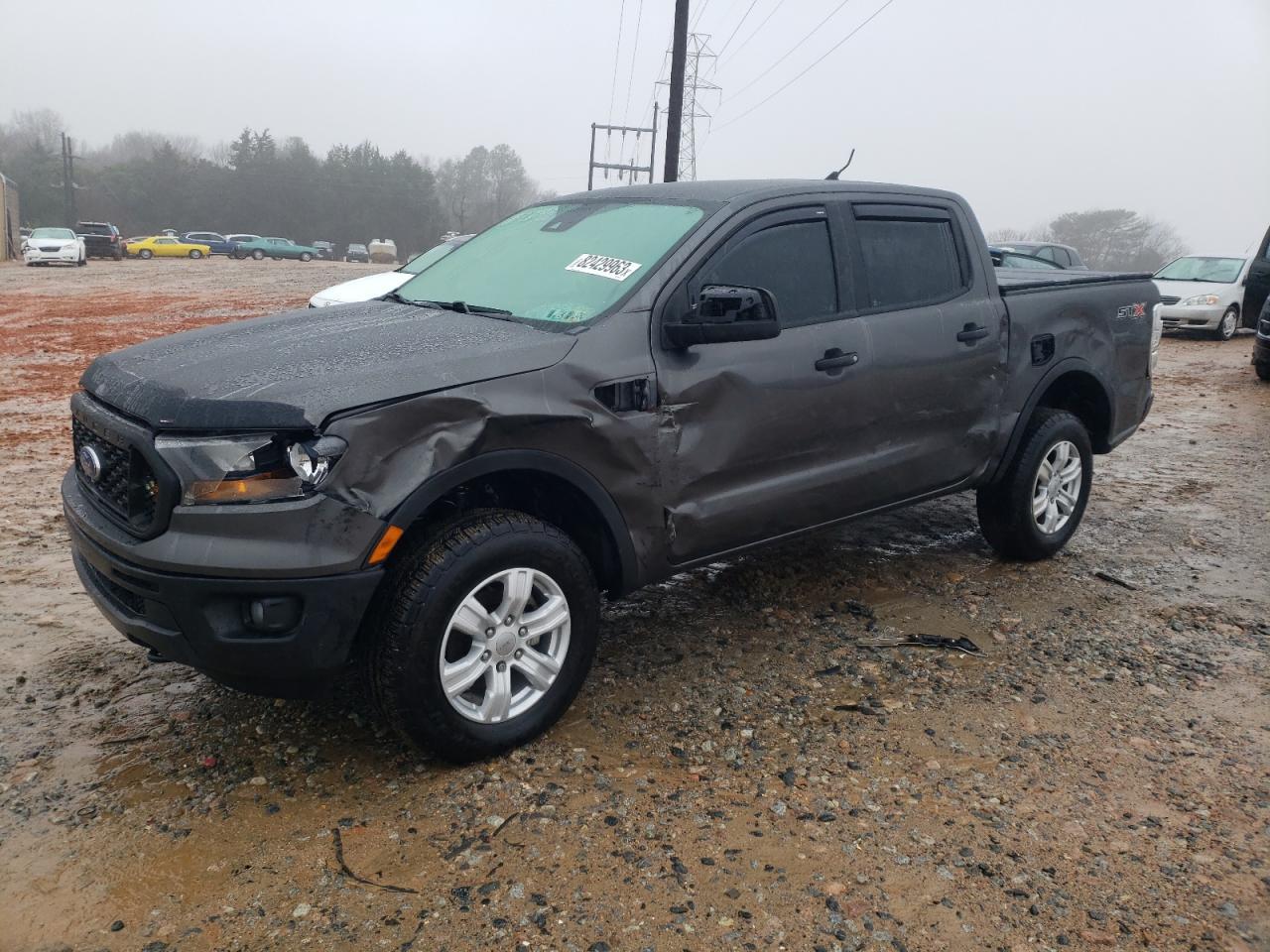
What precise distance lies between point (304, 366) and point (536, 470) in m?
0.76

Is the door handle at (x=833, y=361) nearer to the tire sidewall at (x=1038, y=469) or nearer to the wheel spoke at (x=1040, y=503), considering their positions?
the tire sidewall at (x=1038, y=469)

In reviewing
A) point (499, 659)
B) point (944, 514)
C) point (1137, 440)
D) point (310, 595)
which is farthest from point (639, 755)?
point (1137, 440)

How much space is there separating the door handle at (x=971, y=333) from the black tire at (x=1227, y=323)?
48.7 feet

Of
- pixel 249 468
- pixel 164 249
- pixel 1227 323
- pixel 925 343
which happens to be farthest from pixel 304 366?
pixel 164 249

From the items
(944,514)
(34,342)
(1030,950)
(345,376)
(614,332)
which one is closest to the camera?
(1030,950)

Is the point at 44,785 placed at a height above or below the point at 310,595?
below

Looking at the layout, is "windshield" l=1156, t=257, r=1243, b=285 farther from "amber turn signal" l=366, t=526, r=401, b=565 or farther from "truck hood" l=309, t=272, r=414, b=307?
"amber turn signal" l=366, t=526, r=401, b=565

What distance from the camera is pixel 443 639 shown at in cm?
292

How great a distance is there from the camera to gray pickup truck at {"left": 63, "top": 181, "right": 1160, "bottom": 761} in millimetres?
2736

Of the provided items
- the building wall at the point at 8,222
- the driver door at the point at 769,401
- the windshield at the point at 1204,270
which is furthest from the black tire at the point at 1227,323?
the building wall at the point at 8,222

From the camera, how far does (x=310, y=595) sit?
2727 millimetres

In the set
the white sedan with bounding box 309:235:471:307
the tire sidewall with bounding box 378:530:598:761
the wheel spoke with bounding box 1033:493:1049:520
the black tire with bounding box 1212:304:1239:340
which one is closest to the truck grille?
the tire sidewall with bounding box 378:530:598:761

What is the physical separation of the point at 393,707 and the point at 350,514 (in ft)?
1.96

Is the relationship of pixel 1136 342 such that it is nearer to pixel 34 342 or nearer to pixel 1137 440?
pixel 1137 440
